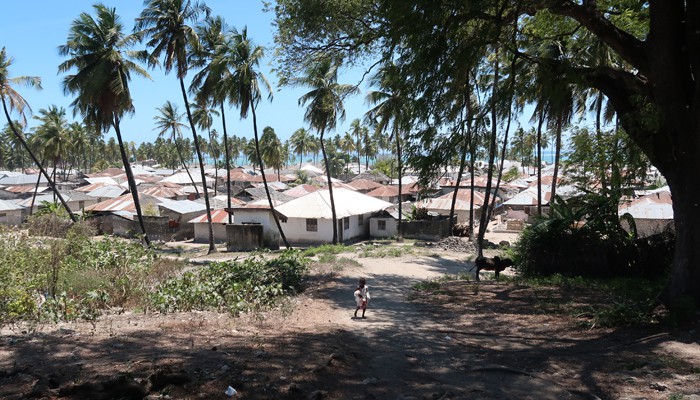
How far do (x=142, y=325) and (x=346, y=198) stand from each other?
29027 millimetres

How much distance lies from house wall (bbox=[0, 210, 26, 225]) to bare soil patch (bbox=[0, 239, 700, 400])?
42.8m

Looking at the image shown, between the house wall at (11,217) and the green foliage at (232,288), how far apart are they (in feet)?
130

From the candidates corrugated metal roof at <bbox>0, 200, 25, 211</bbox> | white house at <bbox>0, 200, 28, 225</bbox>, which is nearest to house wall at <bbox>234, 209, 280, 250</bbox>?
corrugated metal roof at <bbox>0, 200, 25, 211</bbox>

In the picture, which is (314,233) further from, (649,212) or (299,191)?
(649,212)

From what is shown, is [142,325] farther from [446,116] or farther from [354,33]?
[354,33]

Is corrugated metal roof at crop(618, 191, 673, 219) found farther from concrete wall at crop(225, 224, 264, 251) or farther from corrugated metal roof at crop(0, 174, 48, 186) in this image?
corrugated metal roof at crop(0, 174, 48, 186)

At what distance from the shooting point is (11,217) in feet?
150

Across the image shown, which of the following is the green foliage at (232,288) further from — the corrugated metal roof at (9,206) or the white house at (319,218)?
the corrugated metal roof at (9,206)

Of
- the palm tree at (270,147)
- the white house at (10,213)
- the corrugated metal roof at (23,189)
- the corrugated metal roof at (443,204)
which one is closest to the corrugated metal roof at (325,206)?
the corrugated metal roof at (443,204)

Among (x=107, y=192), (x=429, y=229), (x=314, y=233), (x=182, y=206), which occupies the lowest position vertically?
(x=314, y=233)

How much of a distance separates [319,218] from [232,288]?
22.0 metres

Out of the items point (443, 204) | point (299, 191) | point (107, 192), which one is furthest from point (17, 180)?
point (443, 204)

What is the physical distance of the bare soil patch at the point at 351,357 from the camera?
5.79 metres

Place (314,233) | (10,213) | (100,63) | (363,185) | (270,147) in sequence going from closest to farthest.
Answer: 1. (100,63)
2. (314,233)
3. (10,213)
4. (363,185)
5. (270,147)
